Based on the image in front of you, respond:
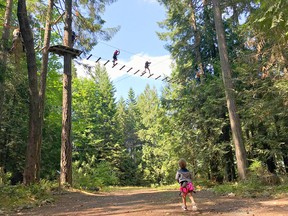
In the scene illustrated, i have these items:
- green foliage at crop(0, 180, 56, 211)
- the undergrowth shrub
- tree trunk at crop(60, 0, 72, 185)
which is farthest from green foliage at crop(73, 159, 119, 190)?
the undergrowth shrub

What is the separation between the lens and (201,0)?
1862cm

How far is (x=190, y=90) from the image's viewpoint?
743 inches

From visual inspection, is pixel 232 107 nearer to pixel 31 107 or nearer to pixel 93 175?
pixel 31 107

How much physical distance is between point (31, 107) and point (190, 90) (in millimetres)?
10828

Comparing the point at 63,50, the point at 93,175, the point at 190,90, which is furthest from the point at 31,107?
the point at 93,175

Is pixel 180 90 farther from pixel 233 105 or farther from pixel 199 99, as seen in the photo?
pixel 233 105

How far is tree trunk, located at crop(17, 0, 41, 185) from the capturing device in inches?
413

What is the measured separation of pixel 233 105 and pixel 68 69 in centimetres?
802

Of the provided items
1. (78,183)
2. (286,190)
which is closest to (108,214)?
(286,190)

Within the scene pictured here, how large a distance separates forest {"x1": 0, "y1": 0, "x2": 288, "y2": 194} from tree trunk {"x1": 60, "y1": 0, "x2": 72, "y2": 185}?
0.05 meters

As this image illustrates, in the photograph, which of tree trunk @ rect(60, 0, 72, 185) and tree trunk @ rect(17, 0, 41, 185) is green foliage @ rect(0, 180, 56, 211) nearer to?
tree trunk @ rect(17, 0, 41, 185)

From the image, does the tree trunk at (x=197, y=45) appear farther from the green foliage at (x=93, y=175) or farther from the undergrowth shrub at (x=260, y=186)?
the green foliage at (x=93, y=175)

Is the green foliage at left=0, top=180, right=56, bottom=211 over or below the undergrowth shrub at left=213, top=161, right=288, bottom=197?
over

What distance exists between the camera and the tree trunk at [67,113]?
12531 millimetres
